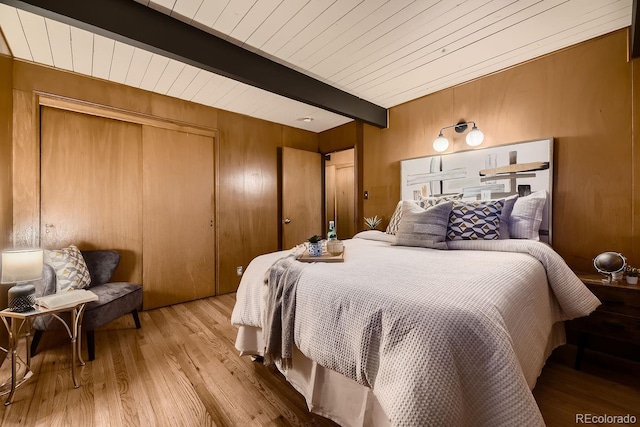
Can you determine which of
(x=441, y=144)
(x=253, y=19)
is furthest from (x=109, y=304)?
(x=441, y=144)

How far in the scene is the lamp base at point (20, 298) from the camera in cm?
164

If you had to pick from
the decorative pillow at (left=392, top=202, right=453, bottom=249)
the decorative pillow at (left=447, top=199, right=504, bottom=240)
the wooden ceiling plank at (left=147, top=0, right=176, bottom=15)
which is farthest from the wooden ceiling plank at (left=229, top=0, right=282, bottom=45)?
the decorative pillow at (left=447, top=199, right=504, bottom=240)

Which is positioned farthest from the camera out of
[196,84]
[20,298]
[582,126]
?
[196,84]

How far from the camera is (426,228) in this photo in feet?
7.12

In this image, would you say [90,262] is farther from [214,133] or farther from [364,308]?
[364,308]

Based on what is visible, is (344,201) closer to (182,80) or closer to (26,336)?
(182,80)

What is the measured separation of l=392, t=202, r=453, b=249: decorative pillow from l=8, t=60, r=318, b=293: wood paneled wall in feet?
7.50

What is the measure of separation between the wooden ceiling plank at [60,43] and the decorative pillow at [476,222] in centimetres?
326

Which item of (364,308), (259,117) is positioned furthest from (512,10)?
(259,117)

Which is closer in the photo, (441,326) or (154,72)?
(441,326)

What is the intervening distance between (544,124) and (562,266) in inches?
54.8

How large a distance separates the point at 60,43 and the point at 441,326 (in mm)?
3230

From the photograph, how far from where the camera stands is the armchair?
6.60ft

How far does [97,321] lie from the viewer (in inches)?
81.5
